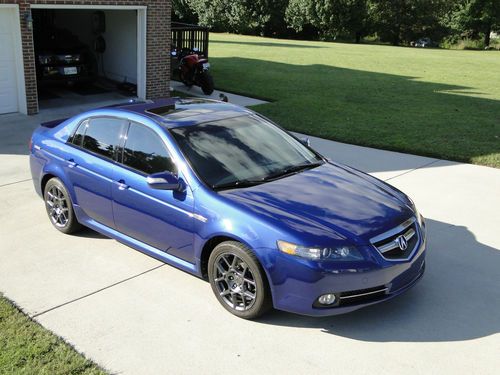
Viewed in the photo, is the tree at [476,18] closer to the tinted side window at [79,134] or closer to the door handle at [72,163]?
the tinted side window at [79,134]

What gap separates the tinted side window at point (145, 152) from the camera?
5.08 m

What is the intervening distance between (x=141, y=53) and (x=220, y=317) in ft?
33.3

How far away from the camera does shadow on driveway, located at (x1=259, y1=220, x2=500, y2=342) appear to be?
4.43 metres

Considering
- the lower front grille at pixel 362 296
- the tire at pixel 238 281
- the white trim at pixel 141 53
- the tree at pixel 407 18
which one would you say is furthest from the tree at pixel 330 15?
the lower front grille at pixel 362 296

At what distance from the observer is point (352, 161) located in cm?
945

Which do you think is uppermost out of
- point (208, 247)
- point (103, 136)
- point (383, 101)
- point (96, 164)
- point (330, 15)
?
point (103, 136)

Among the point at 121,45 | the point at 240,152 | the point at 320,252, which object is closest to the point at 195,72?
the point at 121,45

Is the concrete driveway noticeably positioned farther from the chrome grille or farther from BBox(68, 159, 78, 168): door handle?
BBox(68, 159, 78, 168): door handle

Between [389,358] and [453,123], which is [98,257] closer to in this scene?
[389,358]

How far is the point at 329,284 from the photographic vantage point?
4.13 meters

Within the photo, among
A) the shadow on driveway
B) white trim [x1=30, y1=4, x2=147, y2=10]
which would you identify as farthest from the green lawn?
the shadow on driveway

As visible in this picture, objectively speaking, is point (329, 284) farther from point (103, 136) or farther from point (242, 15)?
point (242, 15)

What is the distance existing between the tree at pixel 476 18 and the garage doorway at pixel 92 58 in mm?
50184

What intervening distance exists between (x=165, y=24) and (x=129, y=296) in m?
10.1
